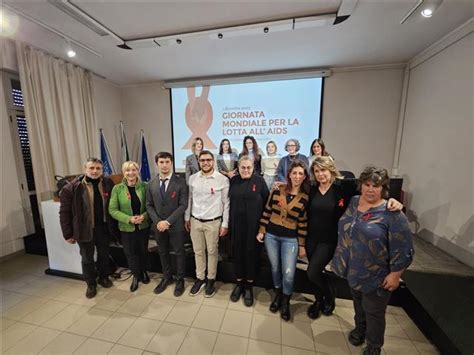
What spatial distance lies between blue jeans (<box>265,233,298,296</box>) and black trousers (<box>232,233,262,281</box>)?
0.56ft

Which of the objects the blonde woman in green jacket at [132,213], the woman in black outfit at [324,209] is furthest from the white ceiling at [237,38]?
the woman in black outfit at [324,209]

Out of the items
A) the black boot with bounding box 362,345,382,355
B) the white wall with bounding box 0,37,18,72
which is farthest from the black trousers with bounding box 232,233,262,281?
the white wall with bounding box 0,37,18,72

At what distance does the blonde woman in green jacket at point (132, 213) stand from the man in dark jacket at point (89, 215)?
0.59ft

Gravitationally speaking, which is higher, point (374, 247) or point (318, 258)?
point (374, 247)

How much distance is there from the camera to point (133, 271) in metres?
2.40

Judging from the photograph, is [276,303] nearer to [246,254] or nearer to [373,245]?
[246,254]

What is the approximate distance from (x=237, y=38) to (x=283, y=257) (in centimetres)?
277

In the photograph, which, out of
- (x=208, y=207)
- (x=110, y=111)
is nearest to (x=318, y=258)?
(x=208, y=207)

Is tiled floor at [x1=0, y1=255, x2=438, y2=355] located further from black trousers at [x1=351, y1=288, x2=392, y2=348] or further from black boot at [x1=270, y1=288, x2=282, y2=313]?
black trousers at [x1=351, y1=288, x2=392, y2=348]

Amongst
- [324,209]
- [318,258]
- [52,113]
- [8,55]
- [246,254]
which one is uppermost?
[8,55]

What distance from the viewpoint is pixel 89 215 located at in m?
2.17

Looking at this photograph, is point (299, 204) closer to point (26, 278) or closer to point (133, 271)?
point (133, 271)

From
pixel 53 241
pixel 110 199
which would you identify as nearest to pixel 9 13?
pixel 110 199

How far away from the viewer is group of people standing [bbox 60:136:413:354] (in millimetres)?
1356
